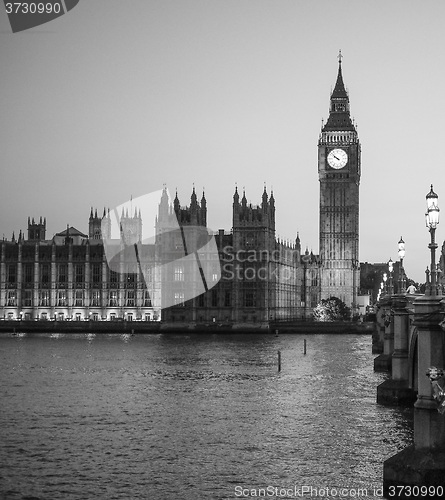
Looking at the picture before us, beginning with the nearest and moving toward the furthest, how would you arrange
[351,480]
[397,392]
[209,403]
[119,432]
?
[351,480] < [119,432] < [397,392] < [209,403]

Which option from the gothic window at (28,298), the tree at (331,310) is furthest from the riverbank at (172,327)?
the tree at (331,310)

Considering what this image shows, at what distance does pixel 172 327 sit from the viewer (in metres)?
122

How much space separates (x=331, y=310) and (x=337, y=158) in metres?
36.3

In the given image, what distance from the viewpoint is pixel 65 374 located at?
2104 inches

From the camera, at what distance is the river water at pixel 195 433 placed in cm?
2233

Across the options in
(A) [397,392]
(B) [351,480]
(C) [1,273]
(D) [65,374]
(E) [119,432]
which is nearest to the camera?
(B) [351,480]

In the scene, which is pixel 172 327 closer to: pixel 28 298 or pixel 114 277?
pixel 114 277

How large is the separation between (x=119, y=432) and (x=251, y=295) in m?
97.5

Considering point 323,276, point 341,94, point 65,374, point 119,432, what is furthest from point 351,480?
point 341,94

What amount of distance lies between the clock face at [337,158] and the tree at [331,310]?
97.3 feet

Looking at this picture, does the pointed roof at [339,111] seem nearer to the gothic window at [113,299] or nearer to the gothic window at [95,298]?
the gothic window at [113,299]

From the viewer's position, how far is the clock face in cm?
17200

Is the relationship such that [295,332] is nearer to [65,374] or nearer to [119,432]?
[65,374]

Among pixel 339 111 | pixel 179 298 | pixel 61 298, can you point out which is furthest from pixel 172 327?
pixel 339 111
